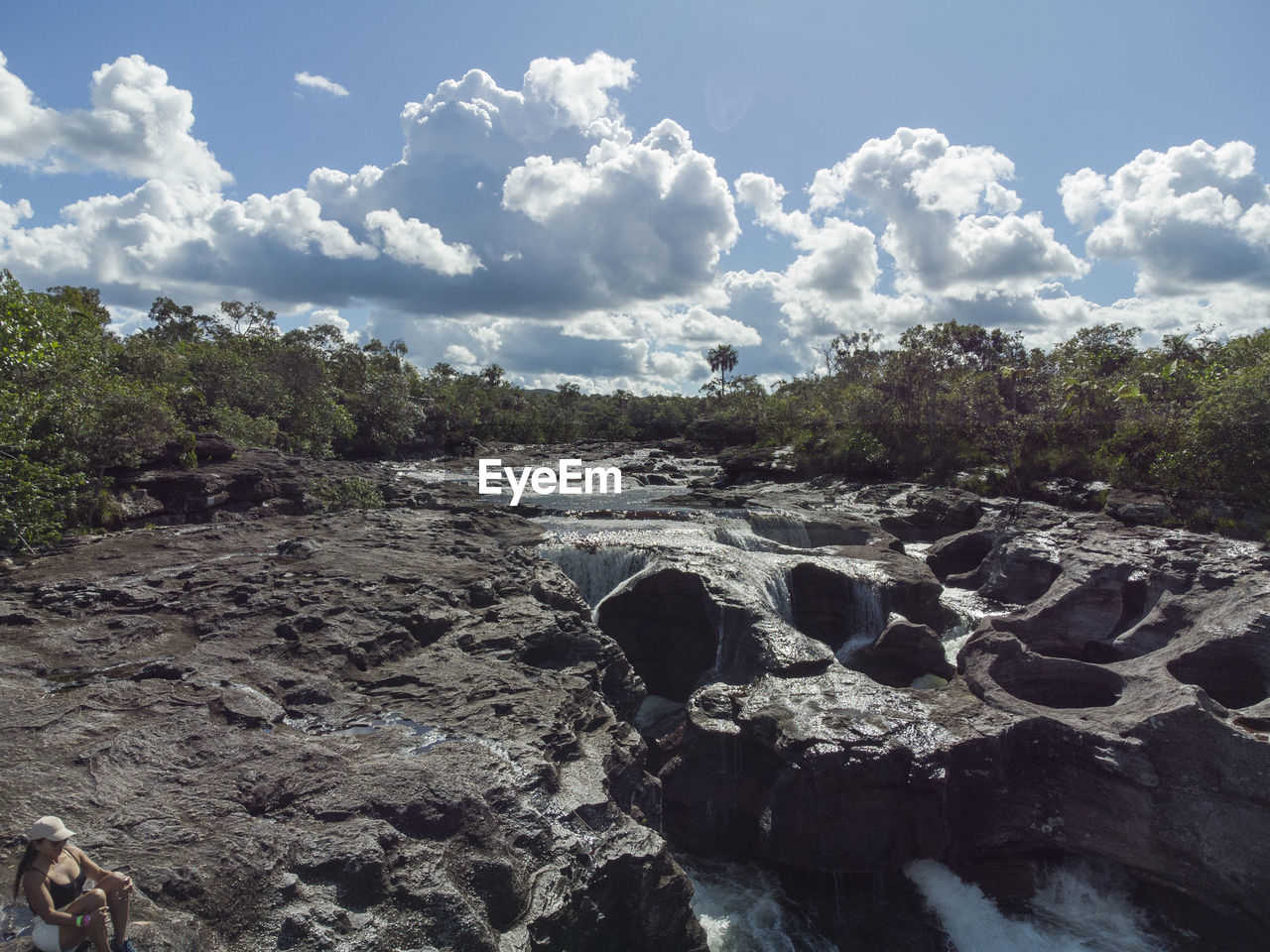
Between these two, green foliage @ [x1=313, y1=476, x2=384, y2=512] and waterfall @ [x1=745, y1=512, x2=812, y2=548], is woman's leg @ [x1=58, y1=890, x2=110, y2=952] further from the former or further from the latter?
waterfall @ [x1=745, y1=512, x2=812, y2=548]

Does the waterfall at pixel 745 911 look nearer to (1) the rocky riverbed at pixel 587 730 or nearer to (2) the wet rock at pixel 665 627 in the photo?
(1) the rocky riverbed at pixel 587 730

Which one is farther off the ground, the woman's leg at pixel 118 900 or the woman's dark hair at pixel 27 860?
the woman's dark hair at pixel 27 860

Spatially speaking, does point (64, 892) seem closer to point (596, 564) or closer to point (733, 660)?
point (733, 660)

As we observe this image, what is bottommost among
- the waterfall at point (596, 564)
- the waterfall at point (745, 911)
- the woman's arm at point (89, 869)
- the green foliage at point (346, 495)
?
the waterfall at point (745, 911)

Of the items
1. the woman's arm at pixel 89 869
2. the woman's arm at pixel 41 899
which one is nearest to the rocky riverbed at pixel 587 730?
the woman's arm at pixel 41 899

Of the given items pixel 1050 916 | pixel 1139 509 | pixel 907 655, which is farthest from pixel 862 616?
pixel 1139 509

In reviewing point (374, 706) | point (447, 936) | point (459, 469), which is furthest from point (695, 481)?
point (447, 936)

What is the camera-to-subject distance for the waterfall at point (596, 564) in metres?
16.4

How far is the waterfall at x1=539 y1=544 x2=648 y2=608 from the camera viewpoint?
16.4 m

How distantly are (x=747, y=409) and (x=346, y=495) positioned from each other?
47320 mm

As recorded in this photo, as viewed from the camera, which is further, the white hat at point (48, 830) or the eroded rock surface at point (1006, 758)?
the eroded rock surface at point (1006, 758)

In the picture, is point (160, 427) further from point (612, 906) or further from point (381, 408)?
point (381, 408)

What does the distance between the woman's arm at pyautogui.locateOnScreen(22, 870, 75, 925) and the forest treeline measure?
9.94 m

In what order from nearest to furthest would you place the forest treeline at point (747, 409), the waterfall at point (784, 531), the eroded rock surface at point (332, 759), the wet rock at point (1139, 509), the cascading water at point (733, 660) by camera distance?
the eroded rock surface at point (332, 759) → the cascading water at point (733, 660) → the forest treeline at point (747, 409) → the wet rock at point (1139, 509) → the waterfall at point (784, 531)
